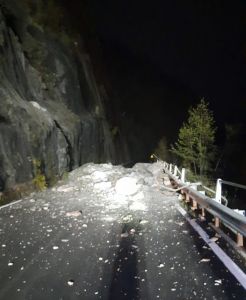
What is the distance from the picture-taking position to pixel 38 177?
14.6m

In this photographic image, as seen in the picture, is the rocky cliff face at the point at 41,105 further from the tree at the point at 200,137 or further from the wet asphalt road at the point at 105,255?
the tree at the point at 200,137

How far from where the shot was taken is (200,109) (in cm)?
3991

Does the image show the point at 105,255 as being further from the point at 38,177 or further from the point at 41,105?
the point at 41,105

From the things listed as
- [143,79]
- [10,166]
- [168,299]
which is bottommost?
[168,299]

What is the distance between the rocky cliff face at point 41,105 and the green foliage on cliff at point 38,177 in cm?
7

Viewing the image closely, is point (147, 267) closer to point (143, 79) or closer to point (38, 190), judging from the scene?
point (38, 190)

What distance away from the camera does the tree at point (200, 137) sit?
131 ft

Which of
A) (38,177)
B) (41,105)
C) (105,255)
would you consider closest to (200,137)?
(41,105)

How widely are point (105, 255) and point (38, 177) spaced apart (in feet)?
29.5

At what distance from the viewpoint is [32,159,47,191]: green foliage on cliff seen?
14.4 meters

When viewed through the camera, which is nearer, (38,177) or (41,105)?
(38,177)

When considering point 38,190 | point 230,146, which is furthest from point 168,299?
point 230,146

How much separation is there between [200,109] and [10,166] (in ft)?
99.4

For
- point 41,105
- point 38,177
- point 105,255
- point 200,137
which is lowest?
point 105,255
